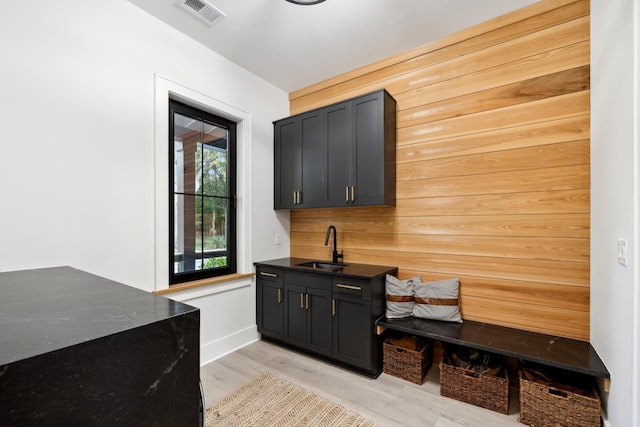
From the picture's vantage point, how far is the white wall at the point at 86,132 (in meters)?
1.70

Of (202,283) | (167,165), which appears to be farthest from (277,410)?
(167,165)

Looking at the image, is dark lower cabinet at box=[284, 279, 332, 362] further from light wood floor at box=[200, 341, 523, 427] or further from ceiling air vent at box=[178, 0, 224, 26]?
ceiling air vent at box=[178, 0, 224, 26]

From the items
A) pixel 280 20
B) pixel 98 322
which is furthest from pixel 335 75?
pixel 98 322

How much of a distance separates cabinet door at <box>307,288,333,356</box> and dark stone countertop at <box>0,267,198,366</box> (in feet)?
5.84

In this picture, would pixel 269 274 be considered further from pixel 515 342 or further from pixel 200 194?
pixel 515 342

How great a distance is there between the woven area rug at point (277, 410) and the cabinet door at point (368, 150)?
164 centimetres

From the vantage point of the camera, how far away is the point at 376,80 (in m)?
2.99

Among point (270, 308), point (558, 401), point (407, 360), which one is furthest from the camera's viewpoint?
point (270, 308)

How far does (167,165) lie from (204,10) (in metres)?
1.24

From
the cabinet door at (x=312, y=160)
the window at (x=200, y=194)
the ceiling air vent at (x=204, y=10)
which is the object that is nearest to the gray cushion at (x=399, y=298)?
the cabinet door at (x=312, y=160)

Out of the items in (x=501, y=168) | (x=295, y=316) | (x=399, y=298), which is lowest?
(x=295, y=316)

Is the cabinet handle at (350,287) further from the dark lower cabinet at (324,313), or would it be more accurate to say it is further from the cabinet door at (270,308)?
the cabinet door at (270,308)

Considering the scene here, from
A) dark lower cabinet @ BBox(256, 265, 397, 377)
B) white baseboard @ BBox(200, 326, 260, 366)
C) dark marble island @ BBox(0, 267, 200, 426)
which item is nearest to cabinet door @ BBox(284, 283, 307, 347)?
dark lower cabinet @ BBox(256, 265, 397, 377)

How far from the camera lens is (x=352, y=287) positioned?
97.9 inches
